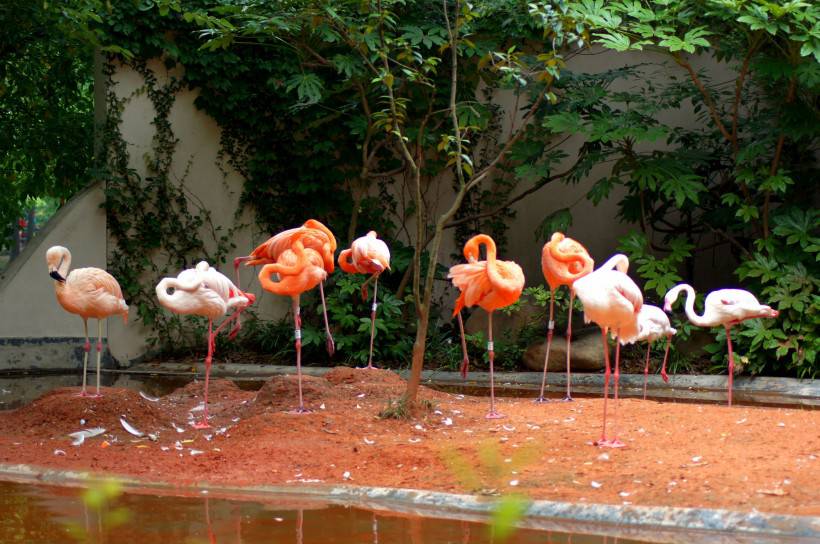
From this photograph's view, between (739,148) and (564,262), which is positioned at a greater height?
(739,148)

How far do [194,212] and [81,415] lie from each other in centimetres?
516

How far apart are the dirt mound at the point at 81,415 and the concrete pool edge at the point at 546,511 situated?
3.13ft

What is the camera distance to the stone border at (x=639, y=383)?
8.26 m

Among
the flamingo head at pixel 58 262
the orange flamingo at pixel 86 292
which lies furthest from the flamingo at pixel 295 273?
the flamingo head at pixel 58 262

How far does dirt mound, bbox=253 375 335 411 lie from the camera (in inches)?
267

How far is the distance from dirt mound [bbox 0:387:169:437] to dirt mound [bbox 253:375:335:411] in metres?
0.67

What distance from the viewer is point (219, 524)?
4273 mm

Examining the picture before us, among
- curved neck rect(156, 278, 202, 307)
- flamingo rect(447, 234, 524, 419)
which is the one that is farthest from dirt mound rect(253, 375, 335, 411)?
flamingo rect(447, 234, 524, 419)

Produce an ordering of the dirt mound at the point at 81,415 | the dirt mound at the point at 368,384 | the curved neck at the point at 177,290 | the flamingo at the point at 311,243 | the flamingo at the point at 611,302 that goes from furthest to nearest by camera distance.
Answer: the flamingo at the point at 311,243
the dirt mound at the point at 368,384
the curved neck at the point at 177,290
the dirt mound at the point at 81,415
the flamingo at the point at 611,302

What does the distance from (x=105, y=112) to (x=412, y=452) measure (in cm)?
674

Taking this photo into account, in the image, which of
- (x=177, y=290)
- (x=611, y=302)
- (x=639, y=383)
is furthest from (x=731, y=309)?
(x=177, y=290)

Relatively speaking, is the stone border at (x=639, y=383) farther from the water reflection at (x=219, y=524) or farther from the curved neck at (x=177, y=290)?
the water reflection at (x=219, y=524)

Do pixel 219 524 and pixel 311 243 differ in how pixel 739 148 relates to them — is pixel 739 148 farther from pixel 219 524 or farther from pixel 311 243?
pixel 219 524

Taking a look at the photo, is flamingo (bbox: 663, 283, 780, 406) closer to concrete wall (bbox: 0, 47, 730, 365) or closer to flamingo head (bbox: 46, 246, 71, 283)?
flamingo head (bbox: 46, 246, 71, 283)
